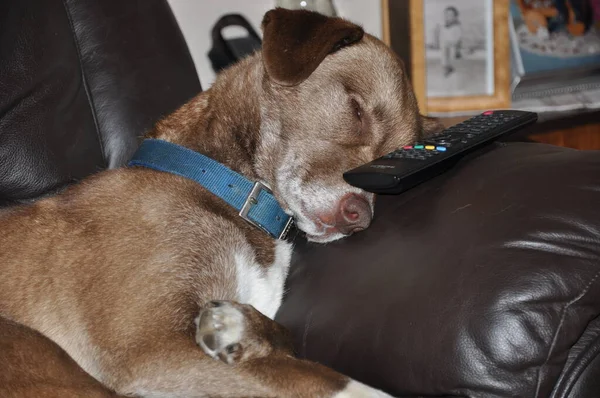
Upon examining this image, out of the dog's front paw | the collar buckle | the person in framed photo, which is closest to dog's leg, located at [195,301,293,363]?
the dog's front paw

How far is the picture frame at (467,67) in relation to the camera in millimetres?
4172

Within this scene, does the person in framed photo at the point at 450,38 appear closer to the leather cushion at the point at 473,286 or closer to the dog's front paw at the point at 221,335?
the leather cushion at the point at 473,286

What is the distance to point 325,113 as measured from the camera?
95.0 inches

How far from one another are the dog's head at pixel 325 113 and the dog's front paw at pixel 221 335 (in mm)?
451

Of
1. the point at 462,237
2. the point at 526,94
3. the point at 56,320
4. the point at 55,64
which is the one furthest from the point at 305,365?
the point at 526,94

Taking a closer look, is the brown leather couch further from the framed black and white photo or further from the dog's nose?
the framed black and white photo

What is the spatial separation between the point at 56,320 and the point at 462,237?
1127 mm

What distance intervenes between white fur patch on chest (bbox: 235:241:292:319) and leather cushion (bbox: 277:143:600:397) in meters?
0.23

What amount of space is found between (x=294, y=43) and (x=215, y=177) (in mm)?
470

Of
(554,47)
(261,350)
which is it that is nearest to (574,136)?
(554,47)

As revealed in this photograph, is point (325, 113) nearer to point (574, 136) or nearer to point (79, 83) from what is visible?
point (79, 83)

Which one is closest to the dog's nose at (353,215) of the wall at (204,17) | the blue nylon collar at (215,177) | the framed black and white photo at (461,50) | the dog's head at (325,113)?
the dog's head at (325,113)

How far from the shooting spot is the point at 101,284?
6.45ft

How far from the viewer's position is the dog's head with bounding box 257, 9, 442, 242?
85.8 inches
